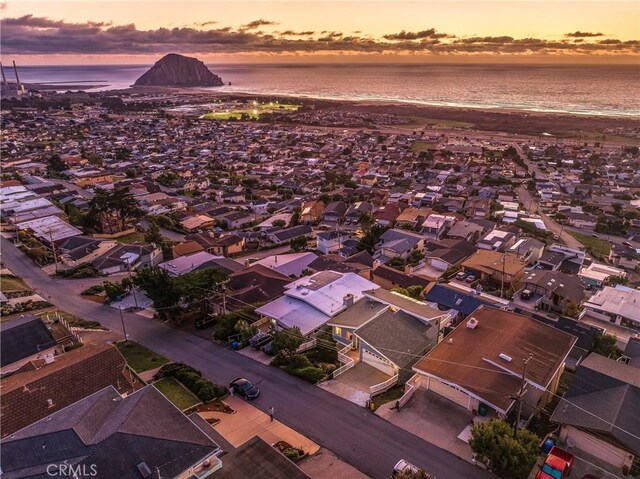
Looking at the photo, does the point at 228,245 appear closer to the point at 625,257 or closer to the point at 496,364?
the point at 496,364

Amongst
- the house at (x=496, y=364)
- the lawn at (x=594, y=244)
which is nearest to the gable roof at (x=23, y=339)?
the house at (x=496, y=364)

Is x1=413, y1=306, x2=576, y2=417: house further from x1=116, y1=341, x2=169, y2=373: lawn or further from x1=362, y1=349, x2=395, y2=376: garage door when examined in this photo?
x1=116, y1=341, x2=169, y2=373: lawn

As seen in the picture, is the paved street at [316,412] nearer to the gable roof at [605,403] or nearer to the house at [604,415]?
the house at [604,415]

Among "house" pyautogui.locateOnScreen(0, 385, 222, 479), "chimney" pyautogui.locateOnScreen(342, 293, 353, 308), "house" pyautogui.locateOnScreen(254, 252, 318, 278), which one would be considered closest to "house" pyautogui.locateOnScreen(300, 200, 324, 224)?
"house" pyautogui.locateOnScreen(254, 252, 318, 278)

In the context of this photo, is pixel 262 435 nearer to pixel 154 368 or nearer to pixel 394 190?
pixel 154 368

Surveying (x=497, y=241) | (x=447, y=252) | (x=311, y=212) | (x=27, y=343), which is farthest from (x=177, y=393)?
(x=311, y=212)

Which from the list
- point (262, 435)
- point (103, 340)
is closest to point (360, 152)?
point (103, 340)
